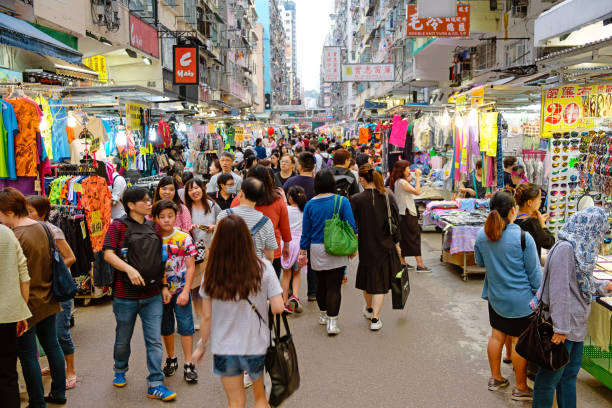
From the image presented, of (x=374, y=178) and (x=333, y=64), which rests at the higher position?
(x=333, y=64)

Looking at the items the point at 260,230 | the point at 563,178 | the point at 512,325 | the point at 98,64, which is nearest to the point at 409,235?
the point at 563,178

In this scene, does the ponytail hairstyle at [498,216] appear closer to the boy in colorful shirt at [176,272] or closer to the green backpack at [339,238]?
the green backpack at [339,238]

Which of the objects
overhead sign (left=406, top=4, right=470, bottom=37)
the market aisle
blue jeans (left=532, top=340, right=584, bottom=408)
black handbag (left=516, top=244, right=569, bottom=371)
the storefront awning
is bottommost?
the market aisle

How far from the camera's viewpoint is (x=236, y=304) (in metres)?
3.27

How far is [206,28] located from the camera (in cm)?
2866

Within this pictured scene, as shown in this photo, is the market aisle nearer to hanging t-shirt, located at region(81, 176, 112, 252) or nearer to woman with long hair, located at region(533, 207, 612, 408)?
hanging t-shirt, located at region(81, 176, 112, 252)

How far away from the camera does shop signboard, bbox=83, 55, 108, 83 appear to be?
52.0 ft

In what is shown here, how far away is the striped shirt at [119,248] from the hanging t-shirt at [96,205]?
233 cm

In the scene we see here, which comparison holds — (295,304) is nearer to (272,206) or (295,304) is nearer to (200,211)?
(272,206)

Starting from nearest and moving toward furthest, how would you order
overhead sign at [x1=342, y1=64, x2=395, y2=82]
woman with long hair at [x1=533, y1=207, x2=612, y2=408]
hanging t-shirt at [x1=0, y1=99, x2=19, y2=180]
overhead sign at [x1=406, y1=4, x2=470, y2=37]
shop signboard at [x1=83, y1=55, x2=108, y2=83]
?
woman with long hair at [x1=533, y1=207, x2=612, y2=408] < hanging t-shirt at [x1=0, y1=99, x2=19, y2=180] < overhead sign at [x1=406, y1=4, x2=470, y2=37] < shop signboard at [x1=83, y1=55, x2=108, y2=83] < overhead sign at [x1=342, y1=64, x2=395, y2=82]

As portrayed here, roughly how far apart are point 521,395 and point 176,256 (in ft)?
10.1

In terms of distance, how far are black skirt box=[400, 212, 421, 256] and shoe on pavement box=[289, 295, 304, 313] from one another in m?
2.33

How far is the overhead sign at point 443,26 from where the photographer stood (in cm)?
1384

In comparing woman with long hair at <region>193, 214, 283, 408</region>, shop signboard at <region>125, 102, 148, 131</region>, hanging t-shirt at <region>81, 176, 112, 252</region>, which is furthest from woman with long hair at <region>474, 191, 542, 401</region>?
shop signboard at <region>125, 102, 148, 131</region>
